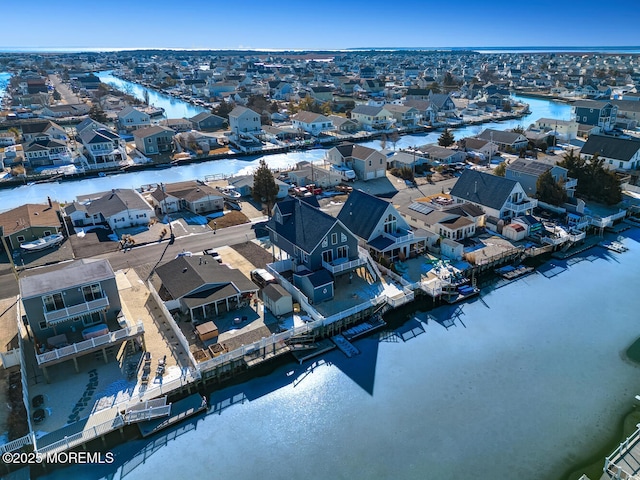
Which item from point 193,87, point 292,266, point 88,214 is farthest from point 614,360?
point 193,87

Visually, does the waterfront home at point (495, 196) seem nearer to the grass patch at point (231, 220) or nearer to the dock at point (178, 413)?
the grass patch at point (231, 220)

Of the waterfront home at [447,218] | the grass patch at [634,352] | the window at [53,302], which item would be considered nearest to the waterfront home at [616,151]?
the waterfront home at [447,218]

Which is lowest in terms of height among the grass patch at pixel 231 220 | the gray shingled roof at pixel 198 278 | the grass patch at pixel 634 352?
the grass patch at pixel 634 352

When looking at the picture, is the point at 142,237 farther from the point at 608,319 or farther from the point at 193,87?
the point at 193,87

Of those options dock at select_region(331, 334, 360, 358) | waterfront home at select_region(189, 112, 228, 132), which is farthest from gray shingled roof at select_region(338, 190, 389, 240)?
waterfront home at select_region(189, 112, 228, 132)

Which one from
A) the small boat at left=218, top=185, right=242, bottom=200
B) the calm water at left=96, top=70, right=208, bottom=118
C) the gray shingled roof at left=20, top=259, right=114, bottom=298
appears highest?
the gray shingled roof at left=20, top=259, right=114, bottom=298

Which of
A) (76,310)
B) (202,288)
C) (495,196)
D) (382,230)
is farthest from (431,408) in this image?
(495,196)

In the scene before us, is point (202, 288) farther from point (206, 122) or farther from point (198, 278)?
point (206, 122)

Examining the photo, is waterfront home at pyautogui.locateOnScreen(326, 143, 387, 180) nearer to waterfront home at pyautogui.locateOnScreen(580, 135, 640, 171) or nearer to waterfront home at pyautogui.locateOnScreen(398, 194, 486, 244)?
waterfront home at pyautogui.locateOnScreen(398, 194, 486, 244)
